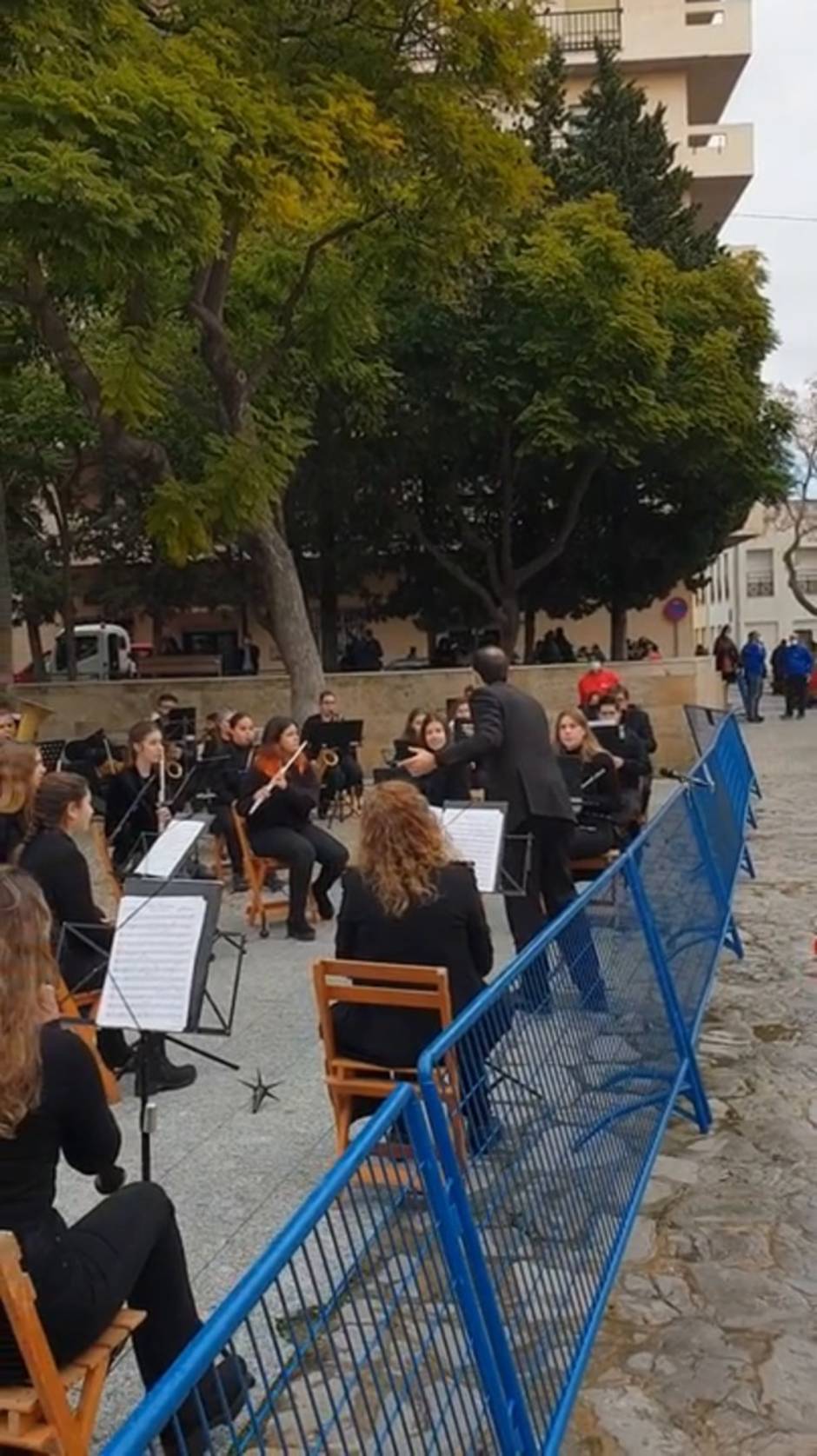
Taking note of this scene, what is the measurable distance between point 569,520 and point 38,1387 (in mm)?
22588

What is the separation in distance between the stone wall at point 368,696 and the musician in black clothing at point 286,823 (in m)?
8.97

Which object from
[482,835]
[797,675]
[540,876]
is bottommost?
[797,675]

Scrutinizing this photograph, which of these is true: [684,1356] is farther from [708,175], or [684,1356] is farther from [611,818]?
[708,175]

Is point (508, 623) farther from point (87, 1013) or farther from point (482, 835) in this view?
point (87, 1013)

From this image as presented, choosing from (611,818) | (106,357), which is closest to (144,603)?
(106,357)

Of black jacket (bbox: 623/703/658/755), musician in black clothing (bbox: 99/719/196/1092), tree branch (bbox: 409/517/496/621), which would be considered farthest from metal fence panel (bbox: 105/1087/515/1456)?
tree branch (bbox: 409/517/496/621)

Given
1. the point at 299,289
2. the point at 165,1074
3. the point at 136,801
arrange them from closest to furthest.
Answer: the point at 165,1074 < the point at 136,801 < the point at 299,289

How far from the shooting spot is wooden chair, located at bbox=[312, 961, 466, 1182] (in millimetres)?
4520

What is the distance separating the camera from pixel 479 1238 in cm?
295

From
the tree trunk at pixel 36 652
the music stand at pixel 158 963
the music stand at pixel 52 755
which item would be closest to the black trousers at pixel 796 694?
the tree trunk at pixel 36 652

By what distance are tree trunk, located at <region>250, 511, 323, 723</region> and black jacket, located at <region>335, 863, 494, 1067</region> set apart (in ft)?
37.6

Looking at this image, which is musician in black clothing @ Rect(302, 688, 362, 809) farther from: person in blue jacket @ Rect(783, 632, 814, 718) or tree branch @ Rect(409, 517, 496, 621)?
person in blue jacket @ Rect(783, 632, 814, 718)

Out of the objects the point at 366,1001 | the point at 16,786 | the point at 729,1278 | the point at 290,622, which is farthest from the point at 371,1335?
the point at 290,622

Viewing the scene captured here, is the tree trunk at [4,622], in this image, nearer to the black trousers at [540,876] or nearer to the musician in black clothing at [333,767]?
the musician in black clothing at [333,767]
